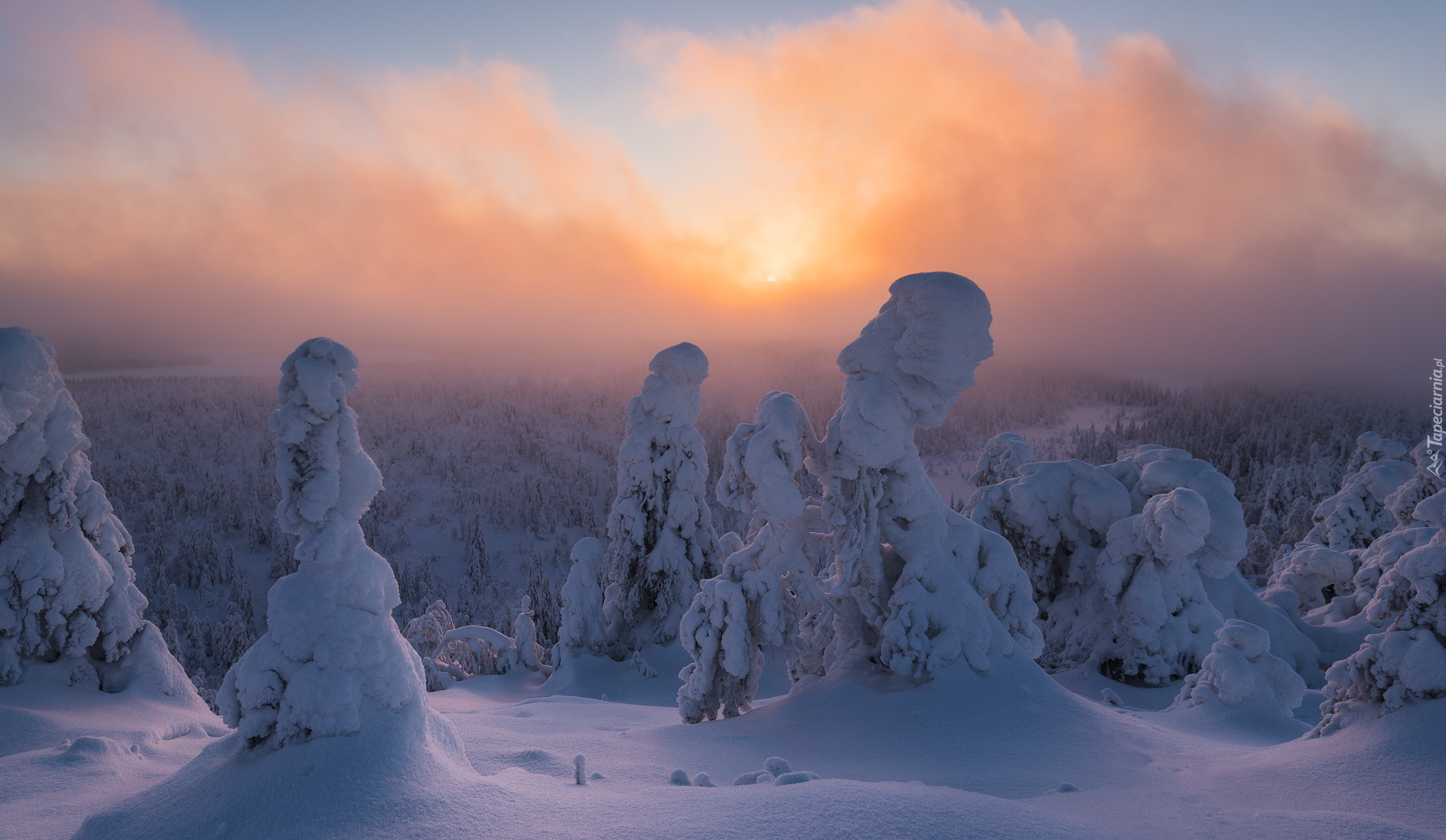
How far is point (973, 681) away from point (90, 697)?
13.8 metres

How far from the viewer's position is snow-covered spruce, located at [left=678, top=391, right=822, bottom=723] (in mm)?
11609

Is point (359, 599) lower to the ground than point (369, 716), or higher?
higher

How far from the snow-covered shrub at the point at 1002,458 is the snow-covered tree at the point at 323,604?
77.2ft

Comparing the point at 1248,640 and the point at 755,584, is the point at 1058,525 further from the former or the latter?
the point at 755,584

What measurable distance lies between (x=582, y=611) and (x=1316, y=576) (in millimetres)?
27165

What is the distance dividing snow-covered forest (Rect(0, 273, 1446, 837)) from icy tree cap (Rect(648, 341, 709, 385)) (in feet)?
0.33

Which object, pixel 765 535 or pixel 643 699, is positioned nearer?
pixel 765 535

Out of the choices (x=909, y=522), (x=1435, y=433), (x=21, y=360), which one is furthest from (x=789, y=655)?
(x=1435, y=433)

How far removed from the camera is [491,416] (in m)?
121

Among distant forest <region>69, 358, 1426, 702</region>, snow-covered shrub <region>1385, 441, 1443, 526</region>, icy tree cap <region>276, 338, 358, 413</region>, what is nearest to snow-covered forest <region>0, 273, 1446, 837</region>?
icy tree cap <region>276, 338, 358, 413</region>

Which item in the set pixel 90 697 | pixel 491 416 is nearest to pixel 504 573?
pixel 491 416

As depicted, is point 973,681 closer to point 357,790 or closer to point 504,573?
point 357,790

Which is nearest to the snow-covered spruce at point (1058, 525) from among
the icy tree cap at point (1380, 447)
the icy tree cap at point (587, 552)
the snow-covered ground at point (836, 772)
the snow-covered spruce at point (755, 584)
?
the snow-covered ground at point (836, 772)

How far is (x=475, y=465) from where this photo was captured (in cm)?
9850
